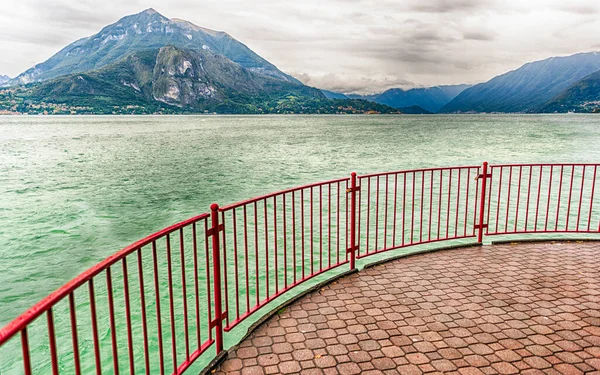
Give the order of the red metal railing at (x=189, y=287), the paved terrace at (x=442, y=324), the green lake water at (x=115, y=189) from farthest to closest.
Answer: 1. the green lake water at (x=115, y=189)
2. the paved terrace at (x=442, y=324)
3. the red metal railing at (x=189, y=287)

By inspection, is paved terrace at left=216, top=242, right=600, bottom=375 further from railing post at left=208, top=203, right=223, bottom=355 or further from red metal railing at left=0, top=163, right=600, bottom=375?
red metal railing at left=0, top=163, right=600, bottom=375

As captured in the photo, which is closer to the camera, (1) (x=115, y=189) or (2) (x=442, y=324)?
(2) (x=442, y=324)

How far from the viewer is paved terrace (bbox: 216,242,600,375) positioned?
13.0 feet

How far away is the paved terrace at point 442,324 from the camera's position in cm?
395

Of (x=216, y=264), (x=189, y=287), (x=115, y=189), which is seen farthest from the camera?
(x=115, y=189)

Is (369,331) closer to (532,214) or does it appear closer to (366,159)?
(532,214)

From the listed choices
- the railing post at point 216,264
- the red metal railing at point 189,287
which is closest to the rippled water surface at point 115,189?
the red metal railing at point 189,287

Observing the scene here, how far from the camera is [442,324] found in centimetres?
469

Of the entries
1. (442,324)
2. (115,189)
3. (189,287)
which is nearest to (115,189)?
(115,189)

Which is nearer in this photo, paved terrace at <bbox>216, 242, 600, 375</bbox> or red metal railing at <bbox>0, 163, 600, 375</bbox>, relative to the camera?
red metal railing at <bbox>0, 163, 600, 375</bbox>

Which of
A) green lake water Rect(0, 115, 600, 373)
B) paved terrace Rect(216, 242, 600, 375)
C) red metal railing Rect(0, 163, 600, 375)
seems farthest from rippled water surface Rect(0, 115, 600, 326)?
paved terrace Rect(216, 242, 600, 375)

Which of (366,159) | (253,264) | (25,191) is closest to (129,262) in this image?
(253,264)

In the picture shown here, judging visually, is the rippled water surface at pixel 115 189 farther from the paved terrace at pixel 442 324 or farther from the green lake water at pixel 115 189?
the paved terrace at pixel 442 324

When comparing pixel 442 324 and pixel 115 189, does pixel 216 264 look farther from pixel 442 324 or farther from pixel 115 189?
pixel 115 189
